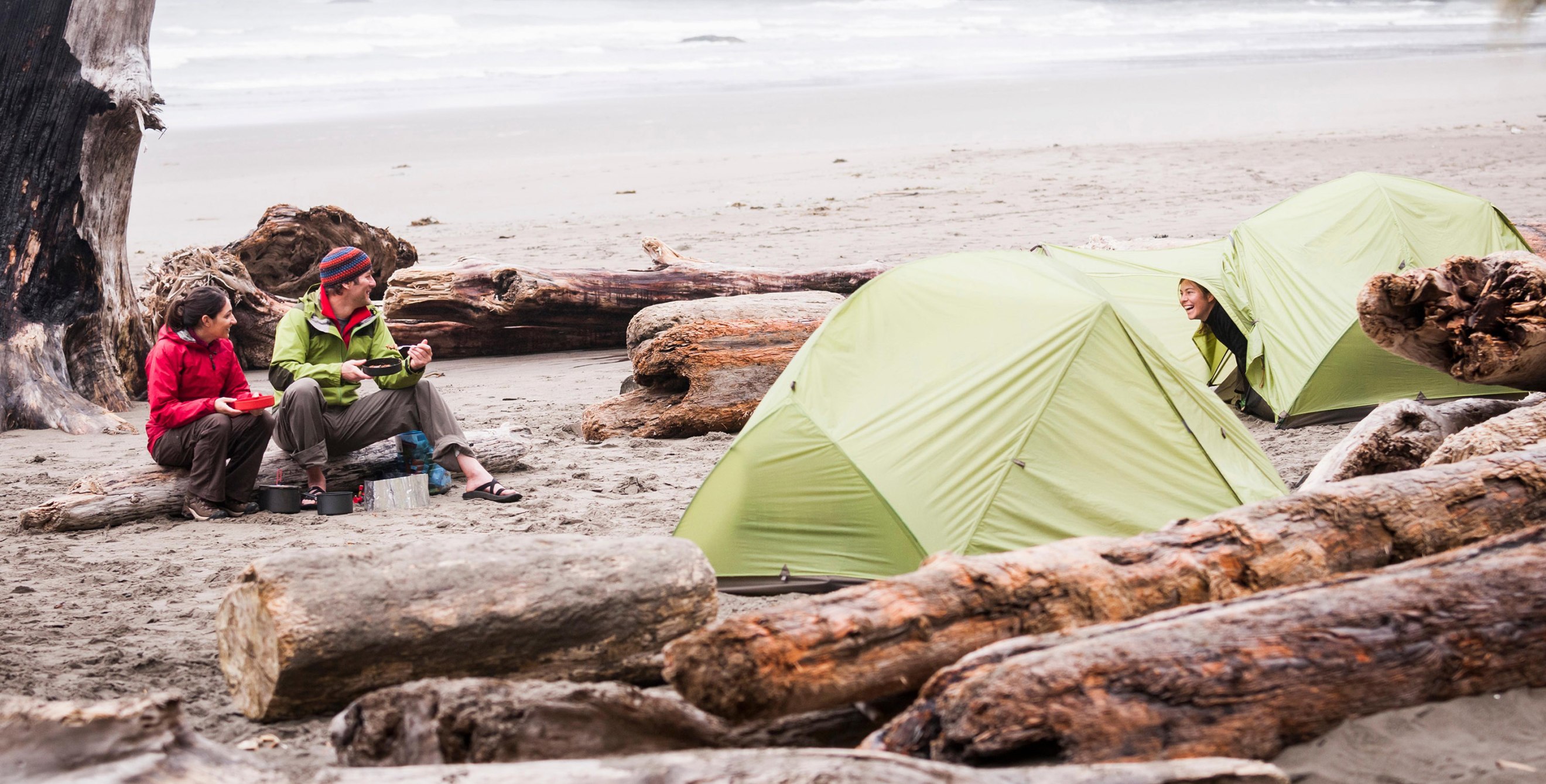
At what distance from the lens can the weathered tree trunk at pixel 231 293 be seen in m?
8.37

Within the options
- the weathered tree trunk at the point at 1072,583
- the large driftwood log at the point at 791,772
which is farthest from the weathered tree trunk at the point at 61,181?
the weathered tree trunk at the point at 1072,583

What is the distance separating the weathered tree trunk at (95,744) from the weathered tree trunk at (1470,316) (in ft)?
14.2

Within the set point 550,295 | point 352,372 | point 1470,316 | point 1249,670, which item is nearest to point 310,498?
point 352,372

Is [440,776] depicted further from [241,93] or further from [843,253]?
[241,93]

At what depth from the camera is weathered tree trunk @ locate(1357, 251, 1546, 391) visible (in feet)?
14.4

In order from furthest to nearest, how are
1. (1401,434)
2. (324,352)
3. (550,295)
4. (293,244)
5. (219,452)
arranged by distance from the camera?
(293,244), (550,295), (324,352), (219,452), (1401,434)

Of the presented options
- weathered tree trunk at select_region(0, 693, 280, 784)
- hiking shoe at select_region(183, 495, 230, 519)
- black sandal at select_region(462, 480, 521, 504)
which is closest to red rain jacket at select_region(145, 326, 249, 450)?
hiking shoe at select_region(183, 495, 230, 519)

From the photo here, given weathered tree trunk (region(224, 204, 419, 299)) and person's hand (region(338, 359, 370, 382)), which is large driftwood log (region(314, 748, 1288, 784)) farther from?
weathered tree trunk (region(224, 204, 419, 299))

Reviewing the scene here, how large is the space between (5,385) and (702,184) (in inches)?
458

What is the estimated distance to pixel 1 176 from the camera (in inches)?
298

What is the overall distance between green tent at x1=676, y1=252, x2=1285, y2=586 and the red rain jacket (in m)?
2.68

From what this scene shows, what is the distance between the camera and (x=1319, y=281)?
22.6 feet

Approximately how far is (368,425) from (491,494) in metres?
0.76

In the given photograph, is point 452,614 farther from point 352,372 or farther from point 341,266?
point 341,266
